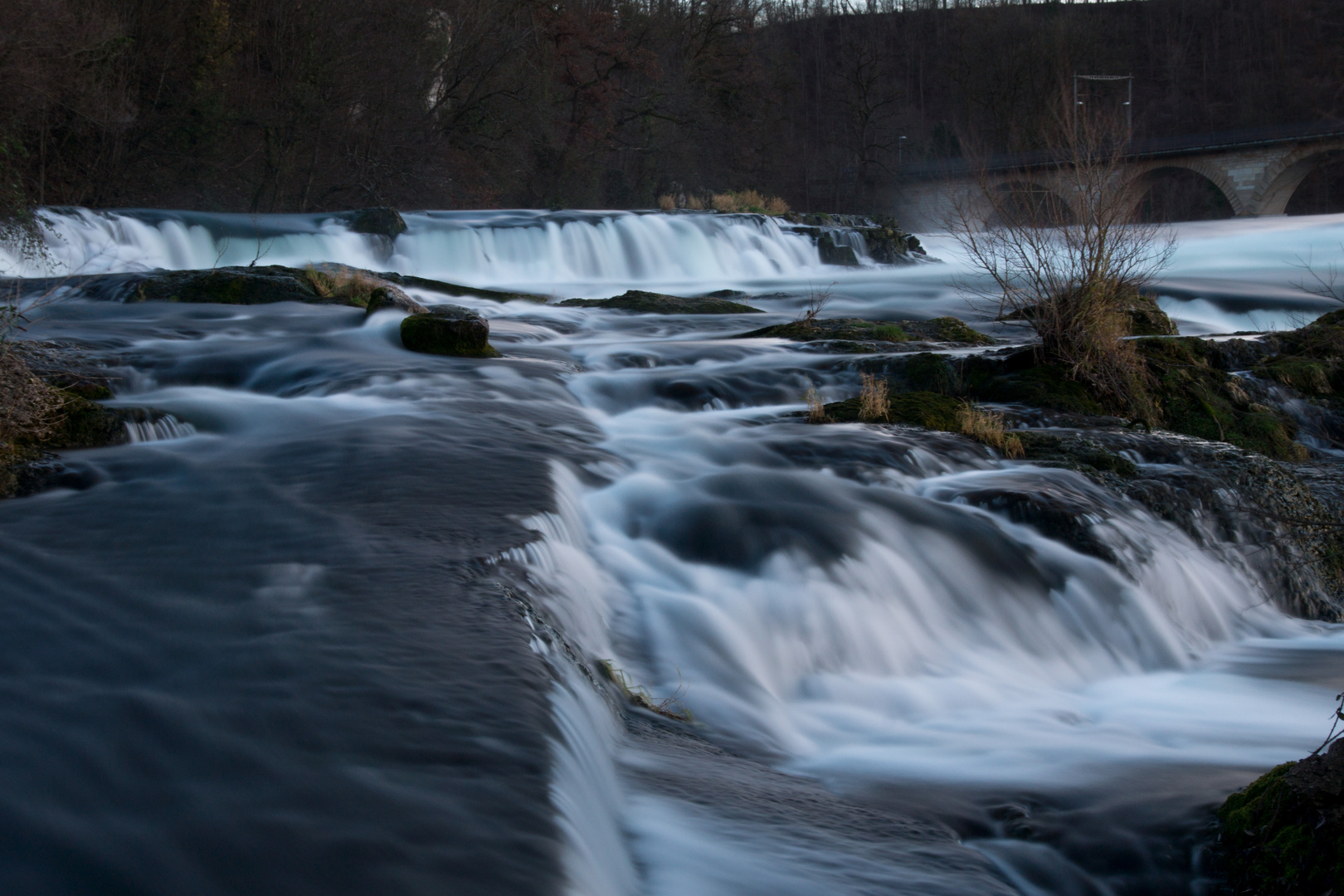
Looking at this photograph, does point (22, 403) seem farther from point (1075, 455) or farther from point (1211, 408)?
point (1211, 408)

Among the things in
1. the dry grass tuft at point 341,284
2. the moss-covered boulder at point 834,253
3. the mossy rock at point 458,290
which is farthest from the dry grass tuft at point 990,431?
the moss-covered boulder at point 834,253

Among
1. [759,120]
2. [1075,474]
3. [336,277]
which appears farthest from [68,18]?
[759,120]

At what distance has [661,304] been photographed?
53.0ft

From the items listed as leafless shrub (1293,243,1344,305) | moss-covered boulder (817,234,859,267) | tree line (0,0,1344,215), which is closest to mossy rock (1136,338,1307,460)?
tree line (0,0,1344,215)

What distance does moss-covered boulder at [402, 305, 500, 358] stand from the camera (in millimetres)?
10617

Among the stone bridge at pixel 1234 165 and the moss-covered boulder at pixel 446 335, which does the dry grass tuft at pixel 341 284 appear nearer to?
the moss-covered boulder at pixel 446 335

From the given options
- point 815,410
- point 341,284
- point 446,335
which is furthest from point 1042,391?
point 341,284

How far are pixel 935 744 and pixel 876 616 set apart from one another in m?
1.17

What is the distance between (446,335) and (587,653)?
6.72 metres

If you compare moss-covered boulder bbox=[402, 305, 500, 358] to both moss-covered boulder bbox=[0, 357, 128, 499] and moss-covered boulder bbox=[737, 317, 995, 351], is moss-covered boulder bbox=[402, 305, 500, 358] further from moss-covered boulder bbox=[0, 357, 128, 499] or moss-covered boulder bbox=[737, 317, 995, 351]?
moss-covered boulder bbox=[0, 357, 128, 499]

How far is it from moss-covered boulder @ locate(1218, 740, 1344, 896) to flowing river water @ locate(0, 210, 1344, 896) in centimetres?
19

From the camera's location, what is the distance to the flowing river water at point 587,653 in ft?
9.38

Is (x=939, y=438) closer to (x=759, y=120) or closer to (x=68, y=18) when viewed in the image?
(x=68, y=18)

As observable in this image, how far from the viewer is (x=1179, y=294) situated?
1925 centimetres
